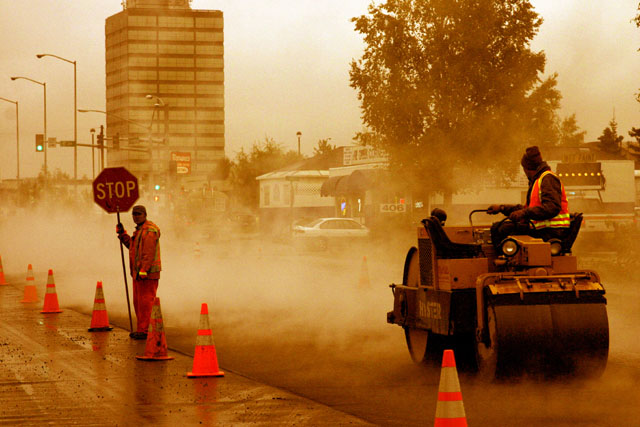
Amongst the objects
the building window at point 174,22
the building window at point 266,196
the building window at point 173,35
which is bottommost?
the building window at point 266,196

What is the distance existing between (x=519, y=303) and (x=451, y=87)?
21358mm

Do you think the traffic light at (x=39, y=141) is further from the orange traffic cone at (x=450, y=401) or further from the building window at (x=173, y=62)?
the orange traffic cone at (x=450, y=401)

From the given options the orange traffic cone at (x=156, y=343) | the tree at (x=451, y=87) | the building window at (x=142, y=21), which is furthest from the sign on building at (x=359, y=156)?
the orange traffic cone at (x=156, y=343)

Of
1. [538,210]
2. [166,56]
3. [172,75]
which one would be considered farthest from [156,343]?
[172,75]

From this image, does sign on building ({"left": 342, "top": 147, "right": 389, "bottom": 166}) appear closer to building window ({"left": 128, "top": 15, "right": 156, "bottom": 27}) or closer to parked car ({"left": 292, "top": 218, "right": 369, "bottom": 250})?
parked car ({"left": 292, "top": 218, "right": 369, "bottom": 250})

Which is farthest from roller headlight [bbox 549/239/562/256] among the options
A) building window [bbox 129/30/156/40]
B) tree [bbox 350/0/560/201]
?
building window [bbox 129/30/156/40]

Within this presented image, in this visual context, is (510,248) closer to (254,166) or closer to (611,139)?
(254,166)

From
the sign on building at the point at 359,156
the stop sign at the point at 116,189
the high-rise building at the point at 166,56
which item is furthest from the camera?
the sign on building at the point at 359,156

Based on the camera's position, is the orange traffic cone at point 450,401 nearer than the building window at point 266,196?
Yes

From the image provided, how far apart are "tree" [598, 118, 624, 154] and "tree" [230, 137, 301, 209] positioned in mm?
35115

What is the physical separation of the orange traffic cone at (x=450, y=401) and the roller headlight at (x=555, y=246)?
3.47 m

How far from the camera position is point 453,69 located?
29.2m

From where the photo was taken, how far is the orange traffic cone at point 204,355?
9.96 m

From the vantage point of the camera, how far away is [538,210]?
884cm
